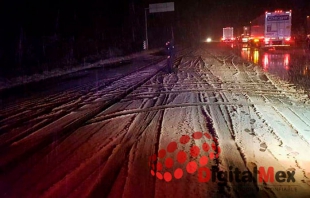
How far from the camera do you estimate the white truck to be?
4081cm

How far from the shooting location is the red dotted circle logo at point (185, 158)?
19.5ft

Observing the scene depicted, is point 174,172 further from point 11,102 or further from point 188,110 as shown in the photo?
point 11,102

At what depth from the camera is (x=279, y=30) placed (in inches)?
1612

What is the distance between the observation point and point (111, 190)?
5352 millimetres

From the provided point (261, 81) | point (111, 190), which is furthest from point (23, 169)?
point (261, 81)

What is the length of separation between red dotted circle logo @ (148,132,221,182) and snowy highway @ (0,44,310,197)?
0.05 ft

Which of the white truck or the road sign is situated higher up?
the road sign

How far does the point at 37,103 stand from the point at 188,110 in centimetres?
514

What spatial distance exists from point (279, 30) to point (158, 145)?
121 ft
